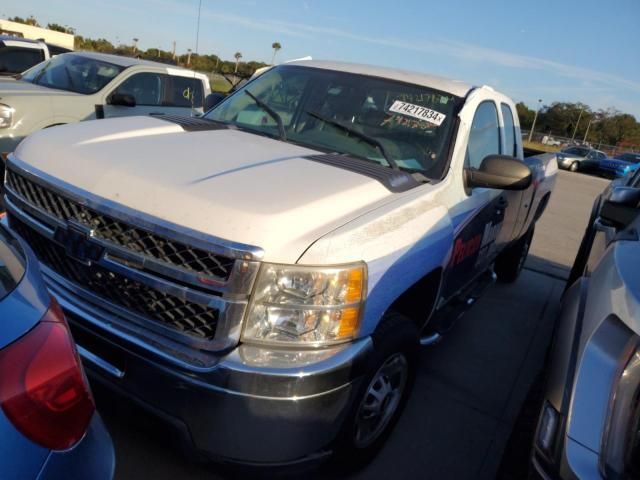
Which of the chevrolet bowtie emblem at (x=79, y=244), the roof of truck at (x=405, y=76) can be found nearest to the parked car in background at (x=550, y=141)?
the roof of truck at (x=405, y=76)

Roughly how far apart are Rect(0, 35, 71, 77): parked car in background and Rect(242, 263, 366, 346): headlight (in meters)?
9.81

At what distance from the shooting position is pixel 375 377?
7.97ft

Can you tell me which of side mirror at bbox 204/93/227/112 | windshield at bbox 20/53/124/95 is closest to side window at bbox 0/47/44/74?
windshield at bbox 20/53/124/95

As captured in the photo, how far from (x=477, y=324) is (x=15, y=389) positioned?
4235mm

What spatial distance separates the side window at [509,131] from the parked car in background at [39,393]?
387 centimetres

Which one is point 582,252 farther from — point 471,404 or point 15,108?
point 15,108

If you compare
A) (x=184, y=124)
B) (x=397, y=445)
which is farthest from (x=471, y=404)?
(x=184, y=124)

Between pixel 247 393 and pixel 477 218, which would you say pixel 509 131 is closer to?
pixel 477 218

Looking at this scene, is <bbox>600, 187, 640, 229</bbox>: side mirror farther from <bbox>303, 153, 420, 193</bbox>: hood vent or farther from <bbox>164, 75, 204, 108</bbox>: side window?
<bbox>164, 75, 204, 108</bbox>: side window

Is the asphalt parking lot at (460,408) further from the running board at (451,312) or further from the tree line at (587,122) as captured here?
the tree line at (587,122)

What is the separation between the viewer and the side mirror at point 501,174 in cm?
309

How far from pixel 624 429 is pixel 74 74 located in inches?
326

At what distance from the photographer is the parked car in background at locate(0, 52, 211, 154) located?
21.3 feet

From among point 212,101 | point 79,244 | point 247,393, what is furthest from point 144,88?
point 247,393
